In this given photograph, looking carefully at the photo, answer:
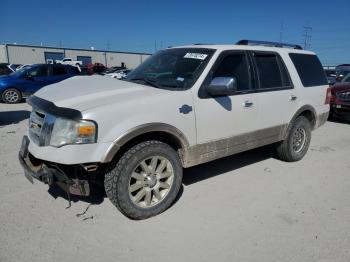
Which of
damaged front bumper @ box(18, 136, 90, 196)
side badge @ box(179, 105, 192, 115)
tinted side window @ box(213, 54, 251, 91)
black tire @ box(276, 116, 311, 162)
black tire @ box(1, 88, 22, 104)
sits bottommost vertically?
black tire @ box(1, 88, 22, 104)

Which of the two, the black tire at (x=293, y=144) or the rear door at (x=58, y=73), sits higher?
the rear door at (x=58, y=73)

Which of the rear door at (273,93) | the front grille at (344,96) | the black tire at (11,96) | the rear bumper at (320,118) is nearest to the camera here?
the rear door at (273,93)

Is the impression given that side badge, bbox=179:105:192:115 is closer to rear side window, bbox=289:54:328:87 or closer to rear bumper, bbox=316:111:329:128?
rear side window, bbox=289:54:328:87

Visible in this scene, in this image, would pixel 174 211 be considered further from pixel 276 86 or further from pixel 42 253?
pixel 276 86

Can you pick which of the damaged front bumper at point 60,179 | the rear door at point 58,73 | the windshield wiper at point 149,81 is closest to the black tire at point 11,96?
the rear door at point 58,73

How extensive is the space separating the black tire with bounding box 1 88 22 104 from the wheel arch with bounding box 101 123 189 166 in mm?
11092

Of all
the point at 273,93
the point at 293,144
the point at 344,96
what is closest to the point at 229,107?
the point at 273,93

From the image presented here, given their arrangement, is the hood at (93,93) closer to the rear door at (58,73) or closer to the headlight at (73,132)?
the headlight at (73,132)

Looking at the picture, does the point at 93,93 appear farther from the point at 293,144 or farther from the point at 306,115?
the point at 306,115

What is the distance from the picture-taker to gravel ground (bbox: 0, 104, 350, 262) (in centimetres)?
290

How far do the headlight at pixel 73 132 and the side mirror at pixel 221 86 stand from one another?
150cm

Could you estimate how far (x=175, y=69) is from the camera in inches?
159

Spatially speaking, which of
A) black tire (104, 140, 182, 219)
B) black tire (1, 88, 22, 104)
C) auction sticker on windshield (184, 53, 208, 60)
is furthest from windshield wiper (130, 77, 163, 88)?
black tire (1, 88, 22, 104)

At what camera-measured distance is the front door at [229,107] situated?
373cm
